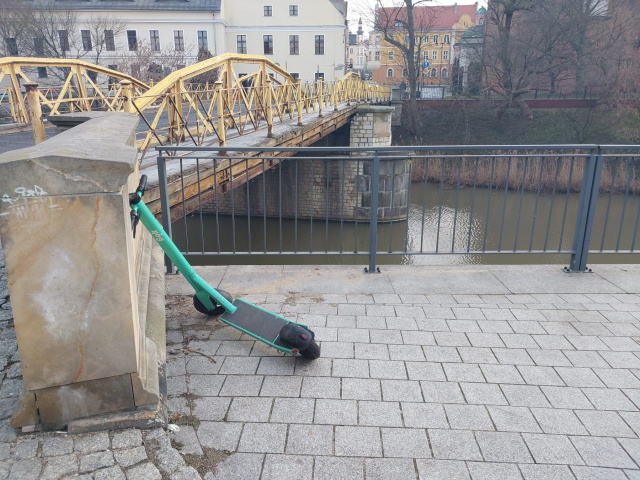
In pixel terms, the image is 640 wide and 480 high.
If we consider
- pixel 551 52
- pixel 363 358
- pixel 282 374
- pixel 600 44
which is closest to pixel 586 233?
pixel 363 358

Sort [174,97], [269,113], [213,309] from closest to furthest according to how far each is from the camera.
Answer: [213,309]
[174,97]
[269,113]

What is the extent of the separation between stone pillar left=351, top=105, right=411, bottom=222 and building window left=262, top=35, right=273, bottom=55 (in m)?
25.3

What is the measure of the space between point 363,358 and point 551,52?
35.6 m

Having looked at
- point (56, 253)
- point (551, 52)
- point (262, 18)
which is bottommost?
point (56, 253)

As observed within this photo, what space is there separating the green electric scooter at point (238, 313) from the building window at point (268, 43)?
47.0 meters

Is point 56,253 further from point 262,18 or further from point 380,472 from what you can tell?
point 262,18

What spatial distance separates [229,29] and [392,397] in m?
48.8

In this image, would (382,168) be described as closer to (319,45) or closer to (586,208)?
(586,208)

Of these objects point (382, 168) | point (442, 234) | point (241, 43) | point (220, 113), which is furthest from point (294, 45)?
point (220, 113)

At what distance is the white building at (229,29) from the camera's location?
43688mm

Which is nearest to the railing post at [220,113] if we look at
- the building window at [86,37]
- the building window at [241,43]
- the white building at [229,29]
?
the white building at [229,29]

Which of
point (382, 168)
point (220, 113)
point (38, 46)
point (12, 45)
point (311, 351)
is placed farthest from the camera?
point (38, 46)

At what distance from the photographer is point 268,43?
1858 inches

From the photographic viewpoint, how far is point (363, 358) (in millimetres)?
3375
